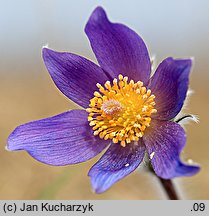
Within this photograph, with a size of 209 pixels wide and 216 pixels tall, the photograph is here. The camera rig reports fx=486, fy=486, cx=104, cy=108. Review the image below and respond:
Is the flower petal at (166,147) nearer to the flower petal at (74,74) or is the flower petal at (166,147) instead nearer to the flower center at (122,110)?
the flower center at (122,110)

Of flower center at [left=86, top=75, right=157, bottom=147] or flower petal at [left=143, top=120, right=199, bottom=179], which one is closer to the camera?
flower petal at [left=143, top=120, right=199, bottom=179]

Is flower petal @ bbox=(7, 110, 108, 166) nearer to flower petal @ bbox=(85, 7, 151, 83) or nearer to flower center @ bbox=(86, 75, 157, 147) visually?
flower center @ bbox=(86, 75, 157, 147)

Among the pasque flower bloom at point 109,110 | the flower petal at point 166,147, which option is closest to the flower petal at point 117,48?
the pasque flower bloom at point 109,110

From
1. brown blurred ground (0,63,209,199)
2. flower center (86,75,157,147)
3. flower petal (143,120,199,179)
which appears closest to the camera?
flower petal (143,120,199,179)

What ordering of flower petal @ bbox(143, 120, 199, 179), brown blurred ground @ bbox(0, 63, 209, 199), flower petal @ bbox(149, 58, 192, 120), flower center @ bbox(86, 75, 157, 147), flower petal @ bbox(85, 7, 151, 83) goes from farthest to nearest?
brown blurred ground @ bbox(0, 63, 209, 199), flower center @ bbox(86, 75, 157, 147), flower petal @ bbox(85, 7, 151, 83), flower petal @ bbox(149, 58, 192, 120), flower petal @ bbox(143, 120, 199, 179)

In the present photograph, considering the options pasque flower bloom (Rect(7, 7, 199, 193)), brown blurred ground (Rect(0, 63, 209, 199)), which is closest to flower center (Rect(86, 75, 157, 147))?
pasque flower bloom (Rect(7, 7, 199, 193))

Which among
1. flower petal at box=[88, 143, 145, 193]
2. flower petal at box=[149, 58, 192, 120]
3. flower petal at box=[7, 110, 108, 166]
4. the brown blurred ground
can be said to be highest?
flower petal at box=[149, 58, 192, 120]

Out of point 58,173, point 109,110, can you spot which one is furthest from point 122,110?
point 58,173
